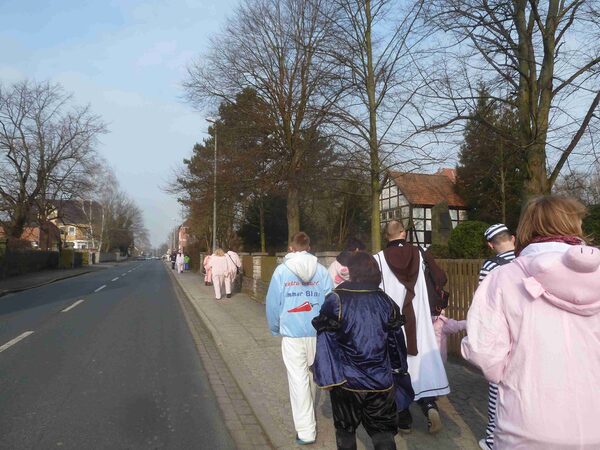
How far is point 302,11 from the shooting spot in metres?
18.0

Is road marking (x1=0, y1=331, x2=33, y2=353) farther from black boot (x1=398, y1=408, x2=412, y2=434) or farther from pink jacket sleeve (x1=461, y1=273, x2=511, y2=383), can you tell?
pink jacket sleeve (x1=461, y1=273, x2=511, y2=383)

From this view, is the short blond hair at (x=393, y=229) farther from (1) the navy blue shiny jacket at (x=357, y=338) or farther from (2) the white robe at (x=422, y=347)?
(1) the navy blue shiny jacket at (x=357, y=338)

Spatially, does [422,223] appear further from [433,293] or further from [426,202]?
[433,293]

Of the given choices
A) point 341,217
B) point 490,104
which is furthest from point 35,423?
point 341,217

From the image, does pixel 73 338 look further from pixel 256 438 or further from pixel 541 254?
pixel 541 254

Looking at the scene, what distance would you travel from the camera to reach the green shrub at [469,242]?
14812mm

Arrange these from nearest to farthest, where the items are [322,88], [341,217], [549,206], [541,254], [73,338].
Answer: [541,254] < [549,206] < [73,338] < [322,88] < [341,217]

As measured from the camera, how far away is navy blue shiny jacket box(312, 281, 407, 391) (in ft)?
10.9

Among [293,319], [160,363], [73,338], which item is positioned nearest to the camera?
[293,319]

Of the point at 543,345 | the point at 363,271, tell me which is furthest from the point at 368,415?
the point at 543,345

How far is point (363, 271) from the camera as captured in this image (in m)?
3.45

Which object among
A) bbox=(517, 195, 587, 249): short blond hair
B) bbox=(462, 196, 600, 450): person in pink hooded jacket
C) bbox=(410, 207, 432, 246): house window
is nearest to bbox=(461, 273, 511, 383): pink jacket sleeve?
bbox=(462, 196, 600, 450): person in pink hooded jacket

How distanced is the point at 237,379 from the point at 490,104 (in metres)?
7.74

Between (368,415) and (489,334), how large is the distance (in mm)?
1536
